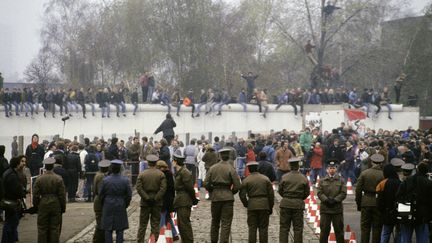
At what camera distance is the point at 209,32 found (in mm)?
67812

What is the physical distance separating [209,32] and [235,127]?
21.7m

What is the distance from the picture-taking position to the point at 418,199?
15625 millimetres

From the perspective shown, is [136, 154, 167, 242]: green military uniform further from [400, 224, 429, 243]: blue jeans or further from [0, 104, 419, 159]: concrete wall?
[0, 104, 419, 159]: concrete wall

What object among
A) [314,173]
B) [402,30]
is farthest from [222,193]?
[402,30]

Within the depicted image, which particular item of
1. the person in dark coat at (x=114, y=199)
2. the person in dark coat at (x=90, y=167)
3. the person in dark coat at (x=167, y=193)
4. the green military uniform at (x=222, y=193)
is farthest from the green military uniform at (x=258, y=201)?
the person in dark coat at (x=90, y=167)

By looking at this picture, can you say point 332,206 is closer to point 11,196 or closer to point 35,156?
point 11,196

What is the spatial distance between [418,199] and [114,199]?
534cm

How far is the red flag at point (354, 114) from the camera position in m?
45.1

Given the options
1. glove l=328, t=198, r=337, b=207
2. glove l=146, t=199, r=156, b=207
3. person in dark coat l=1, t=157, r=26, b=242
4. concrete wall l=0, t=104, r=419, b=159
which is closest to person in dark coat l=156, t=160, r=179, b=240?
glove l=146, t=199, r=156, b=207

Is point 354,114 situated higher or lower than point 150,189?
higher

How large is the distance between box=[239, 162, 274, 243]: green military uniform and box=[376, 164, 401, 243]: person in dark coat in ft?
6.76

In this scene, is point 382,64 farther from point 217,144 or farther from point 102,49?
point 217,144

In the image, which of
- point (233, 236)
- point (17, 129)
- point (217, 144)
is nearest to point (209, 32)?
point (17, 129)

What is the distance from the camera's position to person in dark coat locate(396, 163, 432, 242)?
15.6 m
